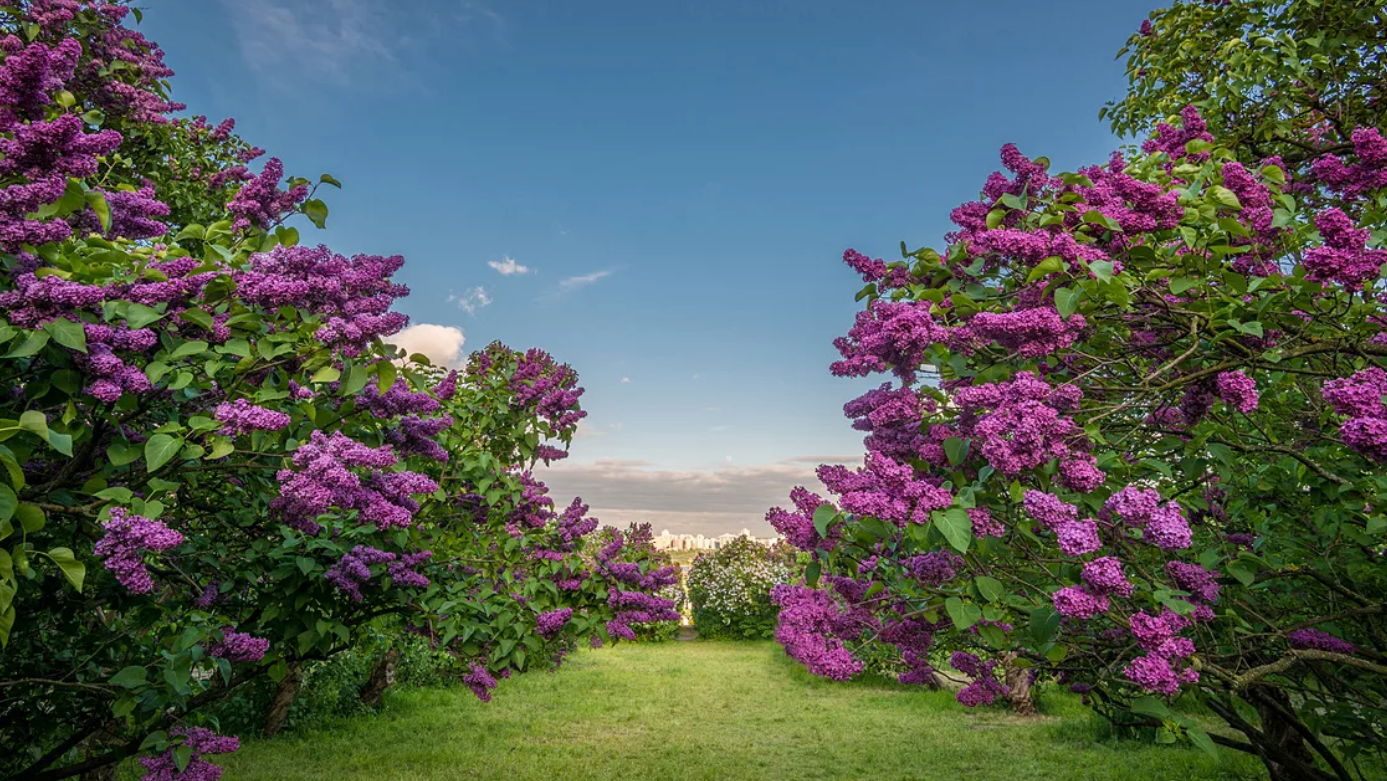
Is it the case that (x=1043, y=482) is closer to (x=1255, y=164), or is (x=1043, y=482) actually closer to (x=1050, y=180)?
(x=1050, y=180)

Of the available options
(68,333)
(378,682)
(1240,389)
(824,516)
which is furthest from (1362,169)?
(378,682)

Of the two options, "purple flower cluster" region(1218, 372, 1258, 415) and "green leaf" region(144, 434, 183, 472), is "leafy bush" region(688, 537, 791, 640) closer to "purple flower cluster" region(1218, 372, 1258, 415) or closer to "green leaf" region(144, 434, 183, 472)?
"purple flower cluster" region(1218, 372, 1258, 415)

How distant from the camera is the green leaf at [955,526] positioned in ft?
7.04

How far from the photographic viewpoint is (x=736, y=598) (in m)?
19.3

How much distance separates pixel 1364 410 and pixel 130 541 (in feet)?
11.9

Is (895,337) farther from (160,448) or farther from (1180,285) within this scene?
(160,448)

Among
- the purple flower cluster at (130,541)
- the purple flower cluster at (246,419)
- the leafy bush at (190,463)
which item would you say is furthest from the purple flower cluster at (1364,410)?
the purple flower cluster at (130,541)

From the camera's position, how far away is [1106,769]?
269 inches

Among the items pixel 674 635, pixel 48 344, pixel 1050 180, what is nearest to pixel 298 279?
pixel 48 344

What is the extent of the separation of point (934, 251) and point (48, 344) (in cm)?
320

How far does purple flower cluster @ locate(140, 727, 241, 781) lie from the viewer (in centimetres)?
307

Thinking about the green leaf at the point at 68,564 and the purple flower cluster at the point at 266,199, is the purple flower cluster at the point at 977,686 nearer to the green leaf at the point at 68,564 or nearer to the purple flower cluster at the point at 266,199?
the green leaf at the point at 68,564

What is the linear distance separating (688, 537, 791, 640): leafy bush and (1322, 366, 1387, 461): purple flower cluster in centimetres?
1714

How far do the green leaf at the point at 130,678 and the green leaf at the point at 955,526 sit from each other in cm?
290
